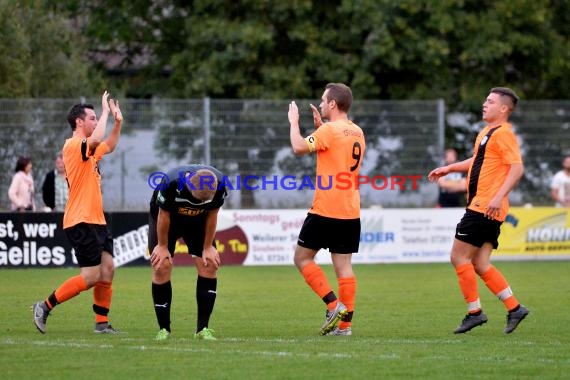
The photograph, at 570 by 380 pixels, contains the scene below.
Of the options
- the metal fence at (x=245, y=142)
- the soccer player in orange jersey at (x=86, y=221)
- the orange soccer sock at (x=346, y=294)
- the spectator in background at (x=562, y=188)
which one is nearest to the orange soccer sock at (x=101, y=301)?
the soccer player in orange jersey at (x=86, y=221)

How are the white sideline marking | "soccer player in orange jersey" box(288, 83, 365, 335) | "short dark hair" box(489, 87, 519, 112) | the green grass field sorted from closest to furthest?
the green grass field → the white sideline marking → "soccer player in orange jersey" box(288, 83, 365, 335) → "short dark hair" box(489, 87, 519, 112)

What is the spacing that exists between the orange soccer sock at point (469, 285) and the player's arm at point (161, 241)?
2759 millimetres

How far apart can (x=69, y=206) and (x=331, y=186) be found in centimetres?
244

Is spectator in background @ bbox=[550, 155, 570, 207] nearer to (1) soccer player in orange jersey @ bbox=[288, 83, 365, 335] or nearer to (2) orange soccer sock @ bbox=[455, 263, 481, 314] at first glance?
(2) orange soccer sock @ bbox=[455, 263, 481, 314]

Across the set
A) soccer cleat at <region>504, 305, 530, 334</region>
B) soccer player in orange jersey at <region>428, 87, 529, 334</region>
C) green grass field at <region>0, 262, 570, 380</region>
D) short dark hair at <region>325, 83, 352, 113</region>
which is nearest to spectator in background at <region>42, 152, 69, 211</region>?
green grass field at <region>0, 262, 570, 380</region>

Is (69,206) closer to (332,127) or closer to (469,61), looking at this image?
(332,127)

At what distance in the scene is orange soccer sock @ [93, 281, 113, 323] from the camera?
37.2 ft

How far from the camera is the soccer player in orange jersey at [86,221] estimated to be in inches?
440

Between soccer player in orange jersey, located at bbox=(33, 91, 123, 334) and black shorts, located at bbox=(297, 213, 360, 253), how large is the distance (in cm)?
191

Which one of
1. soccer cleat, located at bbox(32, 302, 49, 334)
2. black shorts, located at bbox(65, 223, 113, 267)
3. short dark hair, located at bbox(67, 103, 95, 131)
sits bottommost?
soccer cleat, located at bbox(32, 302, 49, 334)

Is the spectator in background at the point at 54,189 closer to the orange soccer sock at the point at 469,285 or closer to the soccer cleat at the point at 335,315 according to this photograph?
the soccer cleat at the point at 335,315

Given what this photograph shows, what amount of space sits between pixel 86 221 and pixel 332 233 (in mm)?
2243

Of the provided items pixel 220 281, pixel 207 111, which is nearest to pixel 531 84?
pixel 207 111

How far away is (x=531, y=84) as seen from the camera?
1284 inches
